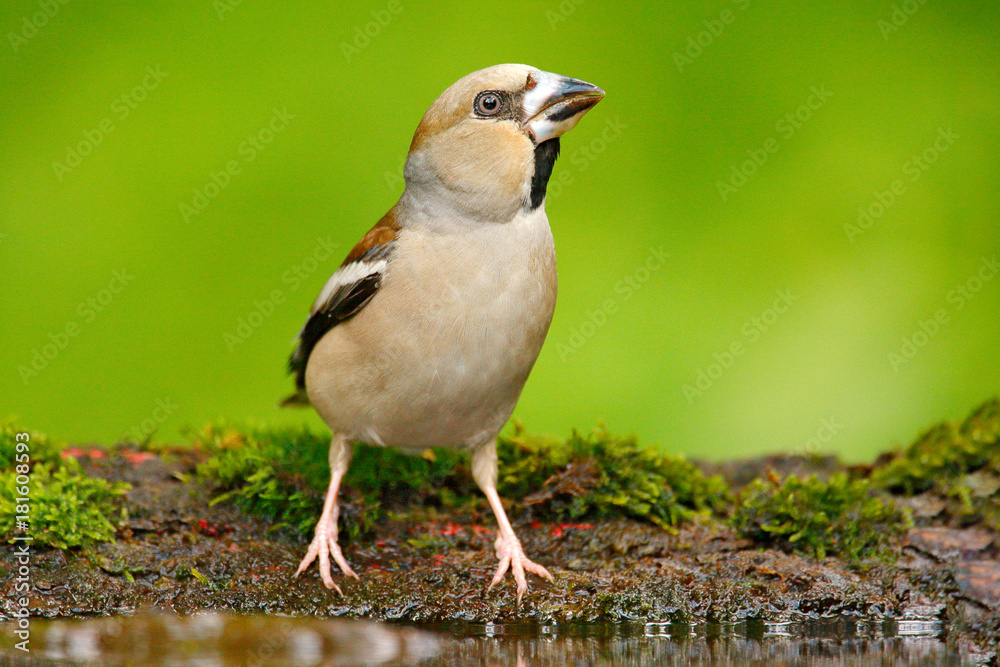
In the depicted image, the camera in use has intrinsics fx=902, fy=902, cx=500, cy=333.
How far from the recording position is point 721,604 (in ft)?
13.1

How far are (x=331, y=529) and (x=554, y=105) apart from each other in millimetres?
2328

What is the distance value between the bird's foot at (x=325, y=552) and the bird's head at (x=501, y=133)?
1.70 metres

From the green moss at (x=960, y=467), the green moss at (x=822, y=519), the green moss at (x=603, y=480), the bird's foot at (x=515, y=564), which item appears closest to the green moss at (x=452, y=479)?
the green moss at (x=603, y=480)

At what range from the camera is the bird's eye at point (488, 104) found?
4.19 meters

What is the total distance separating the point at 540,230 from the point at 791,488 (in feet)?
6.28

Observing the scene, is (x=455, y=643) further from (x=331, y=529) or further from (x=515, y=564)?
(x=331, y=529)

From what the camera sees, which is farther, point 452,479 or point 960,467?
point 452,479

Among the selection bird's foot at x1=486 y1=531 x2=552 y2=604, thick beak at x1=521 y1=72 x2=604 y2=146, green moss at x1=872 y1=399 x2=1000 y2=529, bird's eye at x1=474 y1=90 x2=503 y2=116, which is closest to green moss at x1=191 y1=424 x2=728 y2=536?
bird's foot at x1=486 y1=531 x2=552 y2=604

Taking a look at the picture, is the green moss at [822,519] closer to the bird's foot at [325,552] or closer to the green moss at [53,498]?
the bird's foot at [325,552]

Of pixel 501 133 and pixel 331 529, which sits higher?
pixel 501 133

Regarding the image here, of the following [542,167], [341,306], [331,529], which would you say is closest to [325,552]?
[331,529]

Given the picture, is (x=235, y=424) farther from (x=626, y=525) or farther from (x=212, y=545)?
(x=626, y=525)

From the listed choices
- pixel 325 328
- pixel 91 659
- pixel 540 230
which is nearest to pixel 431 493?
→ pixel 325 328

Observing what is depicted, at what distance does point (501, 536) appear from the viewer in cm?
446
